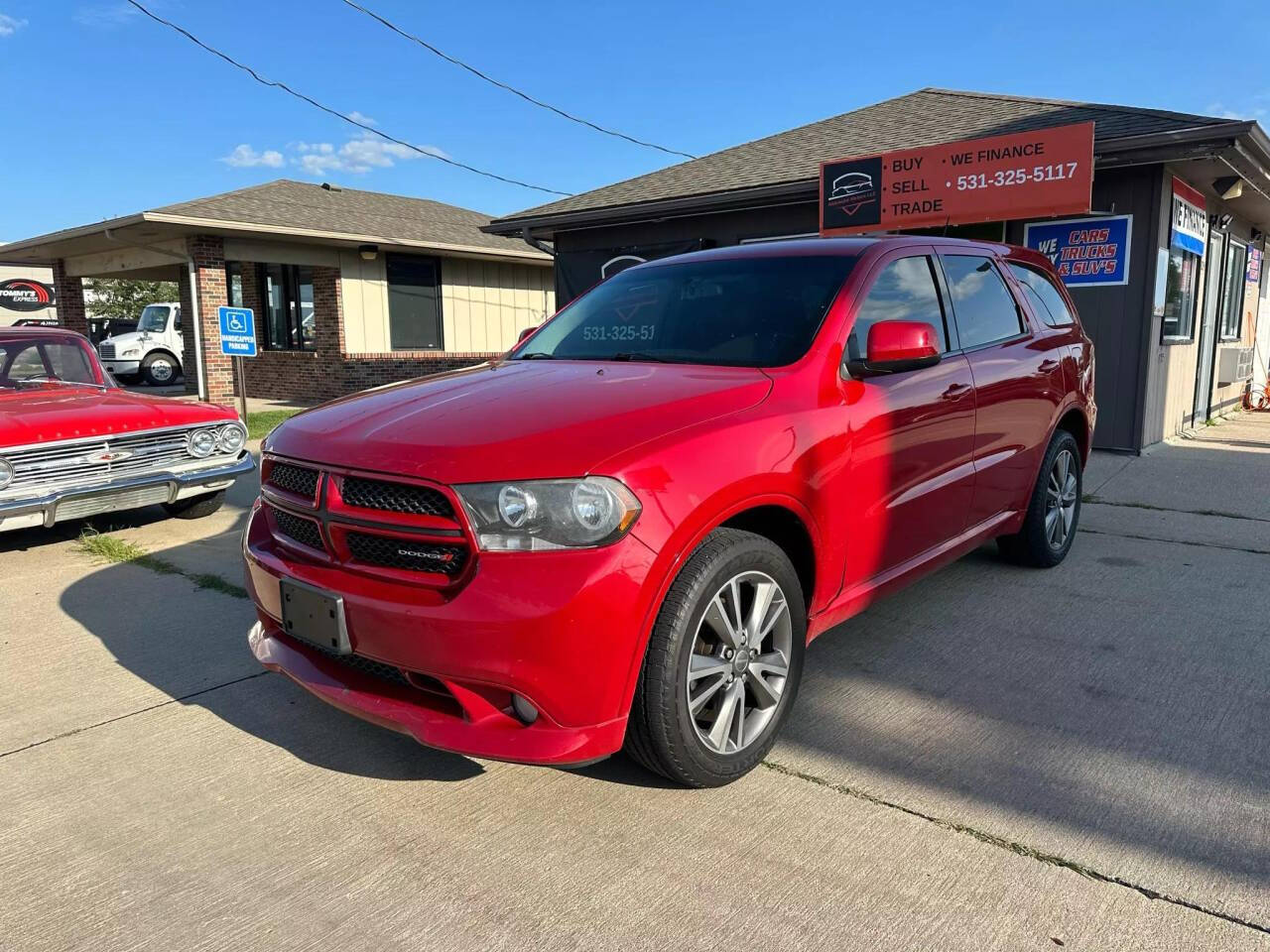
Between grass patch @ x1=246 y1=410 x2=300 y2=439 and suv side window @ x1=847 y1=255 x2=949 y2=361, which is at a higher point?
suv side window @ x1=847 y1=255 x2=949 y2=361

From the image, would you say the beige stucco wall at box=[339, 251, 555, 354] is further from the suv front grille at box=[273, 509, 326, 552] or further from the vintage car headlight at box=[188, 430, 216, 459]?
the suv front grille at box=[273, 509, 326, 552]

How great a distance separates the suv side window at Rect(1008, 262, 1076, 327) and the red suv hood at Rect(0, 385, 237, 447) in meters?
5.47

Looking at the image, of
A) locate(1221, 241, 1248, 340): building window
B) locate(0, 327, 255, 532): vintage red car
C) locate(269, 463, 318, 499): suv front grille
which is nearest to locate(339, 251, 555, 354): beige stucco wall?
locate(0, 327, 255, 532): vintage red car

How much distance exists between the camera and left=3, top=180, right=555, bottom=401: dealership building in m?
15.1

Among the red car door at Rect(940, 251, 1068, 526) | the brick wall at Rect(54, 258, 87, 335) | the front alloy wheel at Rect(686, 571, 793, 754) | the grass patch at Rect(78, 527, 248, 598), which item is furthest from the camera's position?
the brick wall at Rect(54, 258, 87, 335)

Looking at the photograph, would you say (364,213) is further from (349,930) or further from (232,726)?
(349,930)

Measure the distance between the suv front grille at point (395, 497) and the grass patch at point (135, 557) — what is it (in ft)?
8.55

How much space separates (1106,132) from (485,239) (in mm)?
13217

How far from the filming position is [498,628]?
7.61 ft

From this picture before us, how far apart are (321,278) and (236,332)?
7657mm

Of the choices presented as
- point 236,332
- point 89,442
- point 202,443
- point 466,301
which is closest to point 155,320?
point 466,301

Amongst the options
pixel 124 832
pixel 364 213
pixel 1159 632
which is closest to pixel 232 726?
pixel 124 832

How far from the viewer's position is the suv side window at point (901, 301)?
3402mm

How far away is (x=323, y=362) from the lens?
56.9 feet
